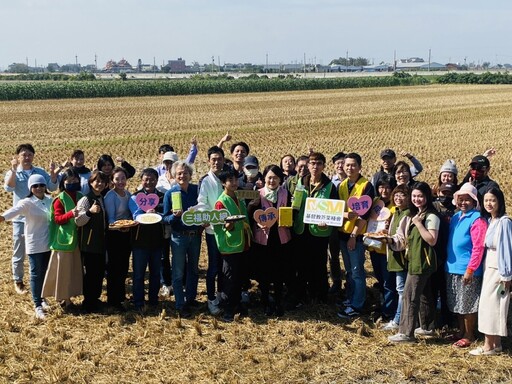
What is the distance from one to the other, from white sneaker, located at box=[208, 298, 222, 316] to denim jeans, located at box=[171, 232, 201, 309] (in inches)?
12.2

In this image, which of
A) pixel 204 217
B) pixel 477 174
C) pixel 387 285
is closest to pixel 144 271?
pixel 204 217

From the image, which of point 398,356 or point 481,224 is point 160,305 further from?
point 481,224

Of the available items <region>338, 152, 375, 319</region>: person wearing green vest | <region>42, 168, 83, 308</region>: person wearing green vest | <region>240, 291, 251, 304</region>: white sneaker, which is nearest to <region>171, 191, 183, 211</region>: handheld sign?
<region>42, 168, 83, 308</region>: person wearing green vest

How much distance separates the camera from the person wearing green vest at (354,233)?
6.72 meters

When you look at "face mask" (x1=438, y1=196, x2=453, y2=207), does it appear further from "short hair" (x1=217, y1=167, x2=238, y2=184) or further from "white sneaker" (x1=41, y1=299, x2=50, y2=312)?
"white sneaker" (x1=41, y1=299, x2=50, y2=312)

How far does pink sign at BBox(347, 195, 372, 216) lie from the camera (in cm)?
665

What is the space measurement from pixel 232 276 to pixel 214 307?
482 millimetres

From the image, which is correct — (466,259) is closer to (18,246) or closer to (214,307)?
(214,307)

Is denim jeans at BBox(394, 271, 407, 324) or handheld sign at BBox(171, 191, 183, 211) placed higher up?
handheld sign at BBox(171, 191, 183, 211)

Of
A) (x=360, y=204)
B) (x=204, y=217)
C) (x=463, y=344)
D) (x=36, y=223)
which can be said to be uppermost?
(x=360, y=204)

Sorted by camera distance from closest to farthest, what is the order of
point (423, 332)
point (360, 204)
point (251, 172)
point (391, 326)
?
point (423, 332) → point (391, 326) → point (360, 204) → point (251, 172)

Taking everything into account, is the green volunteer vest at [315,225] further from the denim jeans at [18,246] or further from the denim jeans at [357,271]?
the denim jeans at [18,246]

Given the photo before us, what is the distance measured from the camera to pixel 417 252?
6.06 metres

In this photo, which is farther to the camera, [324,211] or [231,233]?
[231,233]
